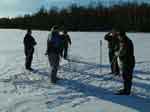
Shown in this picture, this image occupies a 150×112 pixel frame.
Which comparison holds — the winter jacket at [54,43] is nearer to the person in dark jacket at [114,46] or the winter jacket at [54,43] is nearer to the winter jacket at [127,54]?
the person in dark jacket at [114,46]

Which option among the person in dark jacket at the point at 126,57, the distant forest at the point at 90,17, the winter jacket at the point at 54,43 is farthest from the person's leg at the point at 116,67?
the distant forest at the point at 90,17

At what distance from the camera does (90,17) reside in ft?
324

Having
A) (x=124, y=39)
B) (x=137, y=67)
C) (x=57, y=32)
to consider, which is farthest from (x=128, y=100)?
(x=137, y=67)

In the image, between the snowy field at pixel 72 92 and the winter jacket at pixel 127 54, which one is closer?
the snowy field at pixel 72 92

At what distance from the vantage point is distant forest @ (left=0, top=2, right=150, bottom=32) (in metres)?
90.9

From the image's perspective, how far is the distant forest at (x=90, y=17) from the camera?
90938 mm

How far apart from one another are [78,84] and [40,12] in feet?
367

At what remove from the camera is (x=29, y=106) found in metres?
7.36

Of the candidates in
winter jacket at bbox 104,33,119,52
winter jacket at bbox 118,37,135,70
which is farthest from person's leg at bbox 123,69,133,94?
winter jacket at bbox 104,33,119,52

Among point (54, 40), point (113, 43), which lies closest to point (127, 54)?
point (54, 40)

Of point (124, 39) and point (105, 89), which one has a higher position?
point (124, 39)

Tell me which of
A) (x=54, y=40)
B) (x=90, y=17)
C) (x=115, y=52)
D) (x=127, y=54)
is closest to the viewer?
(x=127, y=54)

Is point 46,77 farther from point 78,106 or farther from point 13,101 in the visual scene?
point 78,106

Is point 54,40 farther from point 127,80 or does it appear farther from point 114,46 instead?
point 127,80
